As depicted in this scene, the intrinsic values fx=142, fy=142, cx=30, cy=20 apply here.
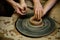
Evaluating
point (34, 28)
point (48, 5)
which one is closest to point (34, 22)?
point (34, 28)

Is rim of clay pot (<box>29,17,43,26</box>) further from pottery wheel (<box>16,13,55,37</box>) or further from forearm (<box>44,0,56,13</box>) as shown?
forearm (<box>44,0,56,13</box>)

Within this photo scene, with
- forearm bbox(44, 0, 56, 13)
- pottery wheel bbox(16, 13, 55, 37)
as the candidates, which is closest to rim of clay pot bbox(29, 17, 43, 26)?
pottery wheel bbox(16, 13, 55, 37)

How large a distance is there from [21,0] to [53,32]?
624 mm

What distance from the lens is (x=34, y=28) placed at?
1.61 m

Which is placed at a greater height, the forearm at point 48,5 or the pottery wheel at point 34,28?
the forearm at point 48,5

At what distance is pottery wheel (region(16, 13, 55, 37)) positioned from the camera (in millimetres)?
1556

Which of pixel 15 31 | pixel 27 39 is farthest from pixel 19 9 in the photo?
pixel 27 39

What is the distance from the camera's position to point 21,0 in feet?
6.19

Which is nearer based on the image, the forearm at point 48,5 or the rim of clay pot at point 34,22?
the rim of clay pot at point 34,22

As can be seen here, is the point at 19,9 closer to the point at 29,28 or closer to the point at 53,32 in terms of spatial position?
the point at 29,28

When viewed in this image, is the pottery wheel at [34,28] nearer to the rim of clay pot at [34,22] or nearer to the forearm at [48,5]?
the rim of clay pot at [34,22]

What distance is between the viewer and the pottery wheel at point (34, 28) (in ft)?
5.10

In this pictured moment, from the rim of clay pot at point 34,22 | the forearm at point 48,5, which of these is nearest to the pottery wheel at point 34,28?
the rim of clay pot at point 34,22

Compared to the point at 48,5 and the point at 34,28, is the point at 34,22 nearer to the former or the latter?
the point at 34,28
